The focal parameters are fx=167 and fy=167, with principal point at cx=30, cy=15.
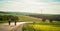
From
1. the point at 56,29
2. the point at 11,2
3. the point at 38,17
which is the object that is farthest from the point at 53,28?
the point at 11,2

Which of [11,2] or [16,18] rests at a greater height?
[11,2]

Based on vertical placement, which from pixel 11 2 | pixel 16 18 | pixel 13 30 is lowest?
pixel 13 30

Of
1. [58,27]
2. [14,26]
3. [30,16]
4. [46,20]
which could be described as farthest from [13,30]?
[58,27]

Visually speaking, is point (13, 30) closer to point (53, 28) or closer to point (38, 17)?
point (38, 17)

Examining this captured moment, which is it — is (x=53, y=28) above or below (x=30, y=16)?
below

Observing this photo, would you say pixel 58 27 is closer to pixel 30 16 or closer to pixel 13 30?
pixel 30 16

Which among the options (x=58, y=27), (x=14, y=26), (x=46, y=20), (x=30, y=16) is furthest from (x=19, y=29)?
(x=58, y=27)

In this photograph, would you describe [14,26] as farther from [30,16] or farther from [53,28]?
[53,28]
